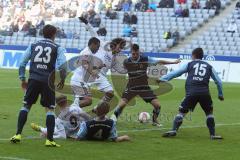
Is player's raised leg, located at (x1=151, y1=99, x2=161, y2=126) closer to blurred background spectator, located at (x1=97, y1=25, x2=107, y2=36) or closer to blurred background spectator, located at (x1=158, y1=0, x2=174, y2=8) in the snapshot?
blurred background spectator, located at (x1=97, y1=25, x2=107, y2=36)

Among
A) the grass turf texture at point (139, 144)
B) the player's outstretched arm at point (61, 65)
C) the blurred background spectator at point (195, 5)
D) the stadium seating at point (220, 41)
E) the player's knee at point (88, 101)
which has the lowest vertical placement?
the grass turf texture at point (139, 144)

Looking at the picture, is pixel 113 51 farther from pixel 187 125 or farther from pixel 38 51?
pixel 38 51

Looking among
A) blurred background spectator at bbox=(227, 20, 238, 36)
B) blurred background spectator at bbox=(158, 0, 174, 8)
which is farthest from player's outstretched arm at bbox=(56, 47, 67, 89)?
blurred background spectator at bbox=(158, 0, 174, 8)

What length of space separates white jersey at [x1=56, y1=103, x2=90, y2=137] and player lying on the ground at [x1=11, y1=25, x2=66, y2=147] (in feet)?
3.18

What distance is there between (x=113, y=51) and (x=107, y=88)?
0.93 meters

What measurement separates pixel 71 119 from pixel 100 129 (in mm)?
700

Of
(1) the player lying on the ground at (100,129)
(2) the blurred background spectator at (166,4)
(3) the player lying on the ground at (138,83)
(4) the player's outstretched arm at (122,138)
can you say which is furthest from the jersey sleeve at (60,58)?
(2) the blurred background spectator at (166,4)

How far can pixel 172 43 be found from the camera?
138 feet

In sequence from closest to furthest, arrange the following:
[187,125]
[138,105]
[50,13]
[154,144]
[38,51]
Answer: [38,51] → [154,144] → [187,125] → [138,105] → [50,13]

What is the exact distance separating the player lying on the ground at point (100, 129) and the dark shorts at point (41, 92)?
936 mm

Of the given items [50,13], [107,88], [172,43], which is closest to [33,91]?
[107,88]

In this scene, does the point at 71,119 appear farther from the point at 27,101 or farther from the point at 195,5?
the point at 195,5

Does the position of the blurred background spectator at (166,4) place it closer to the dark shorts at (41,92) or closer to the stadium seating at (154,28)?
the stadium seating at (154,28)

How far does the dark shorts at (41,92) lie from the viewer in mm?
12016
